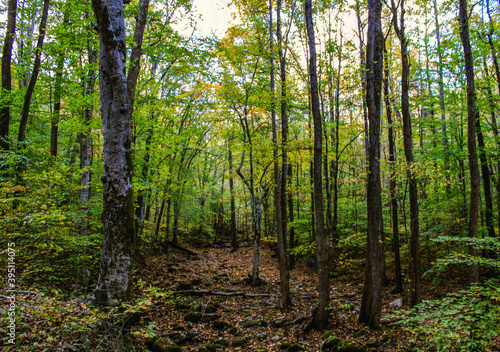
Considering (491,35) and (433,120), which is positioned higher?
(491,35)

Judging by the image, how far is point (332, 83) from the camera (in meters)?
12.1

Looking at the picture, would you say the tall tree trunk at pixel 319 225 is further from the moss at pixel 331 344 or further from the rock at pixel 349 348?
the rock at pixel 349 348

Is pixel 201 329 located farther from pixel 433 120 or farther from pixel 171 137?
pixel 433 120

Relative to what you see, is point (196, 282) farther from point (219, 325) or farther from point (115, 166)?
point (115, 166)

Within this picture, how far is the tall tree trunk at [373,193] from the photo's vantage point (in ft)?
A: 19.2

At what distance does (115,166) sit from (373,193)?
19.0 ft

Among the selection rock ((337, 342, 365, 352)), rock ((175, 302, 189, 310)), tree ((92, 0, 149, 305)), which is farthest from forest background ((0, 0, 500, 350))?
rock ((175, 302, 189, 310))

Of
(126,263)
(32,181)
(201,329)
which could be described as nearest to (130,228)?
(126,263)

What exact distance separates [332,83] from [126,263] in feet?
39.4

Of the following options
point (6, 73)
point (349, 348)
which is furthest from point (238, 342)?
point (6, 73)

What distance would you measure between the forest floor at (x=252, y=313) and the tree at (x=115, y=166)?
118 centimetres

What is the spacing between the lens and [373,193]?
6.06 m

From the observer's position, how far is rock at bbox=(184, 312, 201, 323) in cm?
709

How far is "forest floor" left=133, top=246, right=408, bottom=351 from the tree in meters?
1.18
